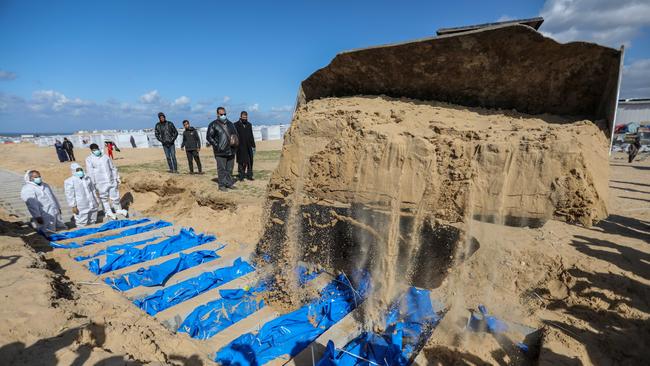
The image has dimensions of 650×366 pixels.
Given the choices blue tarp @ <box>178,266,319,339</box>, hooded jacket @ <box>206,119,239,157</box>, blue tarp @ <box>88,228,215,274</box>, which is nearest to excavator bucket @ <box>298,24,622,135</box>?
blue tarp @ <box>178,266,319,339</box>

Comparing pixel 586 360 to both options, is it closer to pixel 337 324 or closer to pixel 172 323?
pixel 337 324

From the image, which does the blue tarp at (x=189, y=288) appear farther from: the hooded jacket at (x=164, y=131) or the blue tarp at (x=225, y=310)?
the hooded jacket at (x=164, y=131)

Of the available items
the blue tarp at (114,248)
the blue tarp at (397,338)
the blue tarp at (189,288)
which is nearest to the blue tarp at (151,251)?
the blue tarp at (114,248)

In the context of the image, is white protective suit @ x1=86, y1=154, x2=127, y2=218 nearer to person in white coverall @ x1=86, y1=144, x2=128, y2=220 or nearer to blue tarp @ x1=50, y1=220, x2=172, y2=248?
person in white coverall @ x1=86, y1=144, x2=128, y2=220

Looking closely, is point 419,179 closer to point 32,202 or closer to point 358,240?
point 358,240

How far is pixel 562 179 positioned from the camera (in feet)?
7.20

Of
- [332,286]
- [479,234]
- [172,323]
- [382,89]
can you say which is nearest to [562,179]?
[479,234]

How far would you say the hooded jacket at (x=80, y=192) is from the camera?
21.4ft

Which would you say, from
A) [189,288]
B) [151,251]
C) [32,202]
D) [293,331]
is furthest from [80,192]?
[293,331]

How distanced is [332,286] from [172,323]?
→ 6.57 feet

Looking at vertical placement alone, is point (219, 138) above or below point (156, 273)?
above

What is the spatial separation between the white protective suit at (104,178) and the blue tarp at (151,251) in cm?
245

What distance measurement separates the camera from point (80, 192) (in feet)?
21.6

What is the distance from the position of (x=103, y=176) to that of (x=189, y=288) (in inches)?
177
